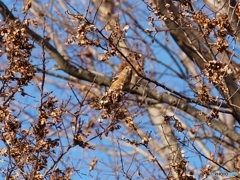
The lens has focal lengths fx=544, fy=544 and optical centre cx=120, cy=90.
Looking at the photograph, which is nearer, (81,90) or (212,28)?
(212,28)

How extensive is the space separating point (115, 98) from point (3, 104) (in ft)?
2.11

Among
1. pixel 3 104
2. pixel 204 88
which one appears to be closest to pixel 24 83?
pixel 3 104

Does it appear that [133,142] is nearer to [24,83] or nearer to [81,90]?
[24,83]

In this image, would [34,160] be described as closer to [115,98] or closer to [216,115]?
[115,98]

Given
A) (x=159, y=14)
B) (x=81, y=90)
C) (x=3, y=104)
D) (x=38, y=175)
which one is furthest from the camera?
(x=81, y=90)

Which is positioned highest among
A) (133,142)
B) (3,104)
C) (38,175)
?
(3,104)

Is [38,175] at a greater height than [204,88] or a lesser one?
lesser

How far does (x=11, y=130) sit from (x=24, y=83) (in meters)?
0.30

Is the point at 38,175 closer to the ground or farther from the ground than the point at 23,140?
closer to the ground

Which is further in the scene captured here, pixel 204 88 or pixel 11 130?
pixel 204 88

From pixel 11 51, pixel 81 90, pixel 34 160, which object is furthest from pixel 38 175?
pixel 81 90

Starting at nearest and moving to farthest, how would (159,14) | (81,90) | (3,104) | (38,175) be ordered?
(38,175), (3,104), (159,14), (81,90)

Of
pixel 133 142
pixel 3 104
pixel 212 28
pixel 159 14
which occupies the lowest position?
pixel 133 142

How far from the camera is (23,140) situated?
10.00 feet
